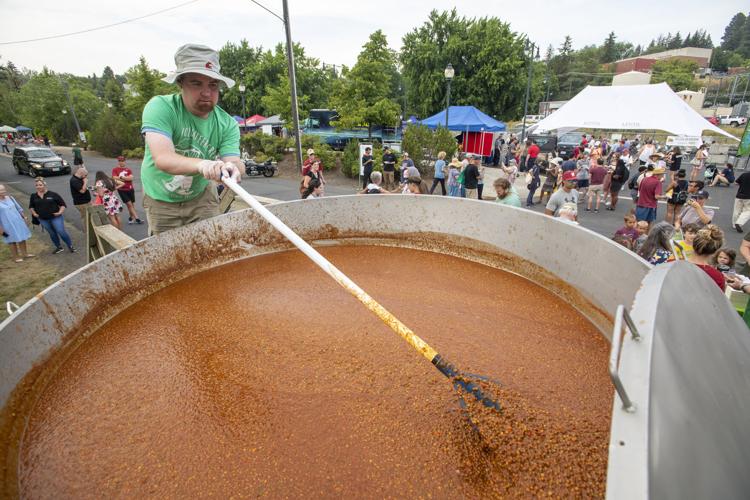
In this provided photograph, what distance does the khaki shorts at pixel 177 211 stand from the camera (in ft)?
9.92

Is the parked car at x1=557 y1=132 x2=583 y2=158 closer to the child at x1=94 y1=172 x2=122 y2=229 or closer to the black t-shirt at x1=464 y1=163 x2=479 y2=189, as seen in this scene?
the black t-shirt at x1=464 y1=163 x2=479 y2=189

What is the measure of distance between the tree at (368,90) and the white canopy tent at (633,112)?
7.44 m

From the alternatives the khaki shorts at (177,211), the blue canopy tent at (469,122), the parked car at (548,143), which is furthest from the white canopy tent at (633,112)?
the khaki shorts at (177,211)

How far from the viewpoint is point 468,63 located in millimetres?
28594

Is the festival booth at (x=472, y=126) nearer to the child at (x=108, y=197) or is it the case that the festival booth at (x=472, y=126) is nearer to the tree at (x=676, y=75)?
the child at (x=108, y=197)

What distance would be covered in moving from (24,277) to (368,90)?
14324mm

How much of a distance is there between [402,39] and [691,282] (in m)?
34.9

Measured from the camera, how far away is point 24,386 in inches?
79.7

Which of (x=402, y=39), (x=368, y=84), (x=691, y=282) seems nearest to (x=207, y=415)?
(x=691, y=282)

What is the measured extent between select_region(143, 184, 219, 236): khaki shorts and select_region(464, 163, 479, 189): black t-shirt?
7791mm

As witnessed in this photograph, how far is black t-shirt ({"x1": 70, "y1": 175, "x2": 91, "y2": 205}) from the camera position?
8.15m

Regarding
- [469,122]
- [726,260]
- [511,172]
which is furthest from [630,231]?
[469,122]

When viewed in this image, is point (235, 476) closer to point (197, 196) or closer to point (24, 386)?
point (24, 386)

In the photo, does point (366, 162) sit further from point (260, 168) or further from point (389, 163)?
point (260, 168)
